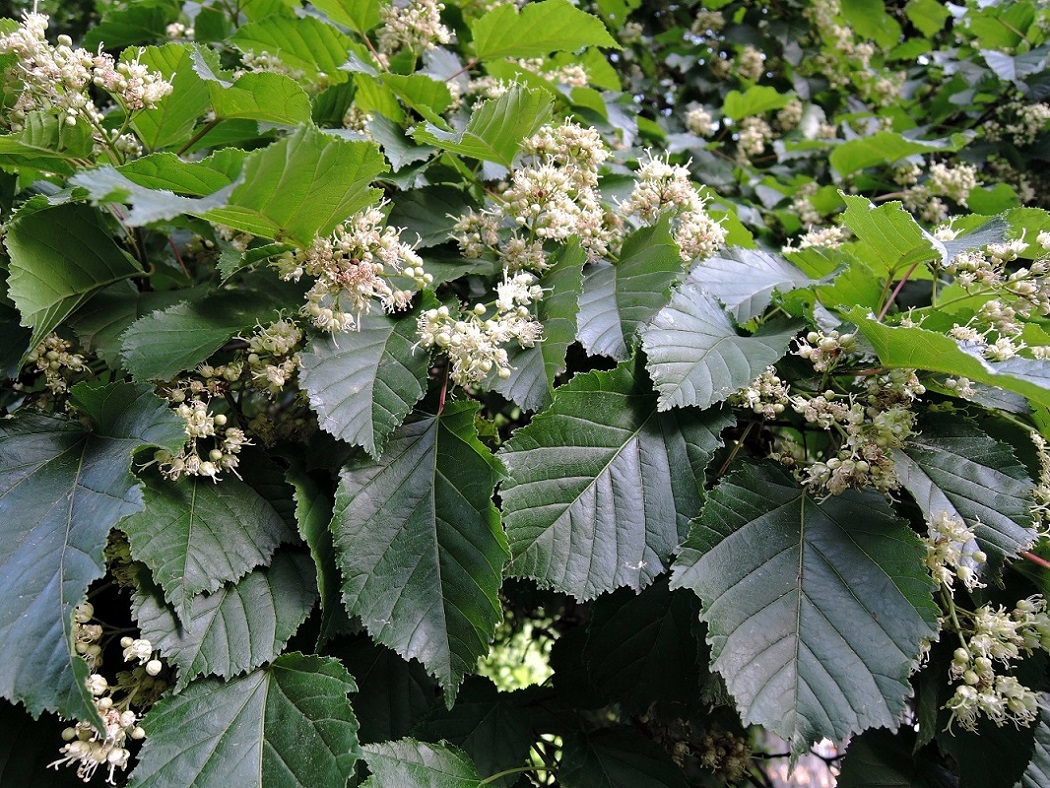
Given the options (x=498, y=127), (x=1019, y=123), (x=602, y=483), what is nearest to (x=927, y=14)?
(x=1019, y=123)

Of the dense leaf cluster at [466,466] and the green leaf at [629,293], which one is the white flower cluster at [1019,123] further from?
the green leaf at [629,293]

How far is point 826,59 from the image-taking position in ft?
10.3

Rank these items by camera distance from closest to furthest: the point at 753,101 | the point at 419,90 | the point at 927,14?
the point at 419,90 → the point at 753,101 → the point at 927,14

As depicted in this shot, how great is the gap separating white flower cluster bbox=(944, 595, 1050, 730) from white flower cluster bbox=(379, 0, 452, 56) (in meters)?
1.73

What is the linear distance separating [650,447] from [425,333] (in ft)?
1.54

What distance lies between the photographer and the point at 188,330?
1.20 metres

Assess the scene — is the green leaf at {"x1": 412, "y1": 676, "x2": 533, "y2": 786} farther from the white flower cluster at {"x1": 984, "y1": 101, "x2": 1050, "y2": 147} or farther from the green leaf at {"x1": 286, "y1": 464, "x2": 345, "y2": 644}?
the white flower cluster at {"x1": 984, "y1": 101, "x2": 1050, "y2": 147}

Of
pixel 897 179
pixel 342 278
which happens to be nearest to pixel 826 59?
pixel 897 179

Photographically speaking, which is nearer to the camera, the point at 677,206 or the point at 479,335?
the point at 479,335

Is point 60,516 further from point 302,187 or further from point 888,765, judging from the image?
point 888,765

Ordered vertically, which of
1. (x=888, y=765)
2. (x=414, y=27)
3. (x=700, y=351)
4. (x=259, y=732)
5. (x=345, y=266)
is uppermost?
(x=414, y=27)

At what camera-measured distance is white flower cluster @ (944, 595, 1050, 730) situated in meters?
1.10

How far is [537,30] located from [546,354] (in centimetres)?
103

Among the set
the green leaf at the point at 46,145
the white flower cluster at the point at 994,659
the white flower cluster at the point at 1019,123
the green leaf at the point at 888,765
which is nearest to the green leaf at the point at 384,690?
the green leaf at the point at 888,765
